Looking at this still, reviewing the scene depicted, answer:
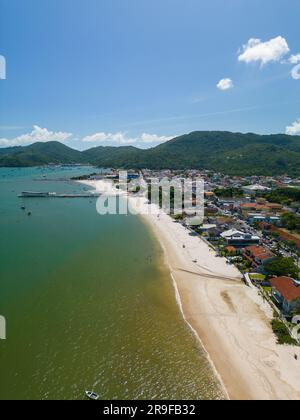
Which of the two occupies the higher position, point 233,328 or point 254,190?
point 254,190

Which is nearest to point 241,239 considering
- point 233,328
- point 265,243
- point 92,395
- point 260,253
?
point 265,243

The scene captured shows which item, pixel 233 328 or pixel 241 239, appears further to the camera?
pixel 241 239

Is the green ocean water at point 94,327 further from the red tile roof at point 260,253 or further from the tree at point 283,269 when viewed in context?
the red tile roof at point 260,253

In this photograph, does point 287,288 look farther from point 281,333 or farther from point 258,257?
point 258,257

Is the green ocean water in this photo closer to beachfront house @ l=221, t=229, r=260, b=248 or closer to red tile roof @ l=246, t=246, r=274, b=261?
beachfront house @ l=221, t=229, r=260, b=248

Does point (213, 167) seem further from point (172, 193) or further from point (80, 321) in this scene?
point (80, 321)

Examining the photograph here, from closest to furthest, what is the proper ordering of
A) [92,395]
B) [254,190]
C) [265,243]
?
[92,395] < [265,243] < [254,190]
